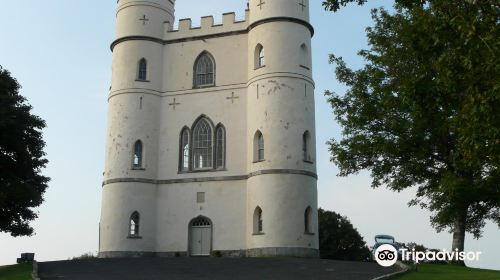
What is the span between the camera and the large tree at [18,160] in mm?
30828

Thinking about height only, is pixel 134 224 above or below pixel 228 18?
below

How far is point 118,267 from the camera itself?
81.6 ft

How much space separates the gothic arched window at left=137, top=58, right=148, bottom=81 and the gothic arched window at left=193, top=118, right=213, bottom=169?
450 centimetres

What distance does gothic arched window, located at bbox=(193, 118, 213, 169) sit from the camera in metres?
36.0

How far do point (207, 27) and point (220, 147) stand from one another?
772 cm

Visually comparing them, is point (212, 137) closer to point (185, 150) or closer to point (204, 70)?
point (185, 150)

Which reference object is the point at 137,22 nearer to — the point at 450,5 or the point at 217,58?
the point at 217,58

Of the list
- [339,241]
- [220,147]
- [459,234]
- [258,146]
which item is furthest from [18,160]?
[339,241]

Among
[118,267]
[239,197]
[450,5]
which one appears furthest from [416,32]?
[239,197]

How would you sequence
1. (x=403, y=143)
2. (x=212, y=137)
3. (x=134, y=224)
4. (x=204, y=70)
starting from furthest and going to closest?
(x=204, y=70) → (x=212, y=137) → (x=134, y=224) → (x=403, y=143)

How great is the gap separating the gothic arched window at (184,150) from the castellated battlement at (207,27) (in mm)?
6025

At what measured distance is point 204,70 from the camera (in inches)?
1486

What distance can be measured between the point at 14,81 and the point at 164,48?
9.22m

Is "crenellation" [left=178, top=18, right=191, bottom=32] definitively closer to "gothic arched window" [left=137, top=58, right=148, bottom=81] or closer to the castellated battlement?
the castellated battlement
